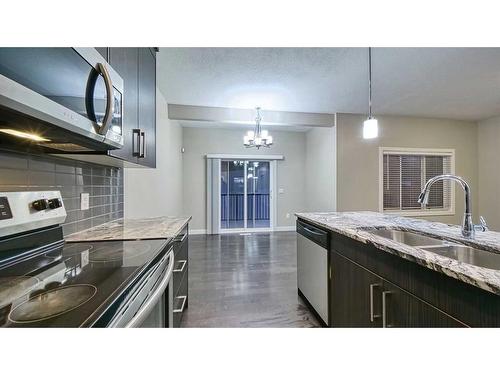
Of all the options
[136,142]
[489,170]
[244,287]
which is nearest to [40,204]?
[136,142]

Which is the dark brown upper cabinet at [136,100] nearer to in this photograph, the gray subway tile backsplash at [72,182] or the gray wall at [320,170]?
the gray subway tile backsplash at [72,182]

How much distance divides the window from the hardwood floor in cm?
235

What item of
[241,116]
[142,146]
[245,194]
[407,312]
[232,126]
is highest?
[232,126]

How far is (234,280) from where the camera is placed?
2898mm

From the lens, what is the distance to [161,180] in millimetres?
3717

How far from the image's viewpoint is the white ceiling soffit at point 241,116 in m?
4.18

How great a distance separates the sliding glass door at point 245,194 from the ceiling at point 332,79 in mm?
2154

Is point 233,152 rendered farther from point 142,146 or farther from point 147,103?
point 142,146

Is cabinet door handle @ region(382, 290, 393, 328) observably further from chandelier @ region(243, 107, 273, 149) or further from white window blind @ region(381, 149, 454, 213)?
white window blind @ region(381, 149, 454, 213)

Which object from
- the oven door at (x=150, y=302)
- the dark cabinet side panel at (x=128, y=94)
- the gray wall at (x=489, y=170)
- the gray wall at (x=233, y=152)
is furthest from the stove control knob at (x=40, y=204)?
the gray wall at (x=489, y=170)

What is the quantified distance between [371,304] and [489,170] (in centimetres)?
579

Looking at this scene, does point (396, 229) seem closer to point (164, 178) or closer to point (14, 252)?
point (14, 252)
